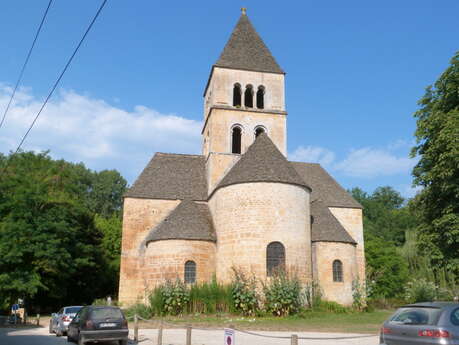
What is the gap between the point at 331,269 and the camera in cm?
2858

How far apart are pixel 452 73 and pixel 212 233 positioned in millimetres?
15477

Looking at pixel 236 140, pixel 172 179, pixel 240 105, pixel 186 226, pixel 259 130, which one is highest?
pixel 240 105

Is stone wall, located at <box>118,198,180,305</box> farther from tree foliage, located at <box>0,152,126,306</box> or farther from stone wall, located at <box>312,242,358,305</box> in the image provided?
stone wall, located at <box>312,242,358,305</box>

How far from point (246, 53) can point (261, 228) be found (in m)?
15.7

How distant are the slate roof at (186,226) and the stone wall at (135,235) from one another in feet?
8.31

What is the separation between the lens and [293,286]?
23641mm

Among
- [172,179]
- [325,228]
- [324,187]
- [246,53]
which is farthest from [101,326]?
[246,53]

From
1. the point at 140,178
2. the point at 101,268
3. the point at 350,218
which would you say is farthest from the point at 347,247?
the point at 101,268

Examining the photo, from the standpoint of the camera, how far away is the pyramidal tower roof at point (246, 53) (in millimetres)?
34719

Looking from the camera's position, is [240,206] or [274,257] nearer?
[274,257]

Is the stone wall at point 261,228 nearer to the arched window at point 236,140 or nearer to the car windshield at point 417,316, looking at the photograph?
the arched window at point 236,140

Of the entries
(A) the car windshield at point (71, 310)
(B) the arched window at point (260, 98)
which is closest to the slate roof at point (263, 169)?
(B) the arched window at point (260, 98)

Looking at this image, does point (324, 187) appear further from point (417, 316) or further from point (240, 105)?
point (417, 316)

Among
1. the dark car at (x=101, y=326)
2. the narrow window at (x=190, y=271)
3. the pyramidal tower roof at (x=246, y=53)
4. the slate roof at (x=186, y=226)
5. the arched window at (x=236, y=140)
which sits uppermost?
the pyramidal tower roof at (x=246, y=53)
